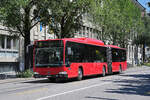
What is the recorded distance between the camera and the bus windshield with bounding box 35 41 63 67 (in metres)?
19.3

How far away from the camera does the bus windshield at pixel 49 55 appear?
19325 millimetres

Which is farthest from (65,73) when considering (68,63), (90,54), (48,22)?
(48,22)

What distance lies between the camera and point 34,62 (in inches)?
792

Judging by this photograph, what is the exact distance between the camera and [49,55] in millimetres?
19594

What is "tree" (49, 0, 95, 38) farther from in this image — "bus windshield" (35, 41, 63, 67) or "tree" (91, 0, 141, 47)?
"tree" (91, 0, 141, 47)

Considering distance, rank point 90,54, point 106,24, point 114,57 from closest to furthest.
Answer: point 90,54 → point 114,57 → point 106,24

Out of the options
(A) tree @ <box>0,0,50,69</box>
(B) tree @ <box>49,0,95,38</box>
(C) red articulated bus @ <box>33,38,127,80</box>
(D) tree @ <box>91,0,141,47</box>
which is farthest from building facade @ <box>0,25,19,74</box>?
(C) red articulated bus @ <box>33,38,127,80</box>

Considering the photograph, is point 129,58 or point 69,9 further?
point 129,58

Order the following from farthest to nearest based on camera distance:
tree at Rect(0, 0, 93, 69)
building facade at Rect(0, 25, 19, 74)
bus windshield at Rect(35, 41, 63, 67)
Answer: building facade at Rect(0, 25, 19, 74), tree at Rect(0, 0, 93, 69), bus windshield at Rect(35, 41, 63, 67)

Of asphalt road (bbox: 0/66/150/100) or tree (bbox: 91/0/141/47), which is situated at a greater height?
tree (bbox: 91/0/141/47)

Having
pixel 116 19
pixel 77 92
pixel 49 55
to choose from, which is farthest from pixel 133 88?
pixel 116 19

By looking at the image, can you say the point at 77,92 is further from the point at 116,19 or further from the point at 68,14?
the point at 116,19

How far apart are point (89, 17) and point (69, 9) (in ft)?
50.5

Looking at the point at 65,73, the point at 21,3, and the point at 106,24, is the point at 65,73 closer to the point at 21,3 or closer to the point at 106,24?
the point at 21,3
